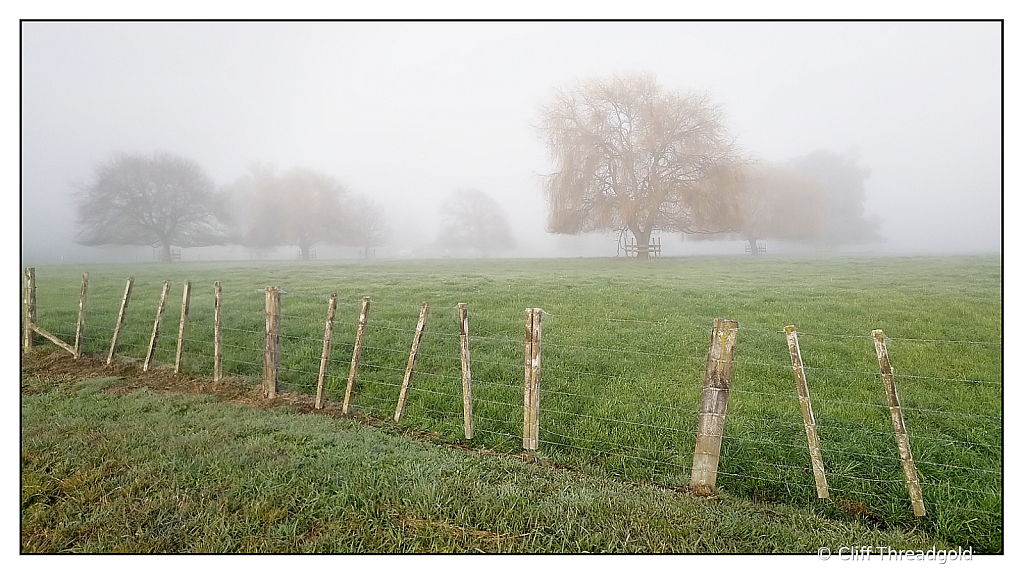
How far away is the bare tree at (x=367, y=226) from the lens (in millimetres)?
10898

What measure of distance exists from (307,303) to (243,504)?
643 cm

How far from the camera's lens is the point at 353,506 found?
9.72 ft

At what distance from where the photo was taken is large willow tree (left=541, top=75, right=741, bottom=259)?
8.22 metres

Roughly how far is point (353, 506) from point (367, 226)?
9078 millimetres

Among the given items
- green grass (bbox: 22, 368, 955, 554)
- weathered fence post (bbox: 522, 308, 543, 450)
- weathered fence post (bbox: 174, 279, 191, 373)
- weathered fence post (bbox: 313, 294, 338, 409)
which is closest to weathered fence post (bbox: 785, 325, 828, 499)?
green grass (bbox: 22, 368, 955, 554)

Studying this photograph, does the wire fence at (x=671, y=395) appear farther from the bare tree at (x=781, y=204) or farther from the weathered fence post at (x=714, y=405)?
the bare tree at (x=781, y=204)

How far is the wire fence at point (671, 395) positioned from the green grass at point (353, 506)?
15.9 inches

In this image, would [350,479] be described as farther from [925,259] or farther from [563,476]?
[925,259]

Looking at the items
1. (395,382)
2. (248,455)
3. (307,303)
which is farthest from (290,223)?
(248,455)

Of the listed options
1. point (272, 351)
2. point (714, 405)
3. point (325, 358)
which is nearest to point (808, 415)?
point (714, 405)

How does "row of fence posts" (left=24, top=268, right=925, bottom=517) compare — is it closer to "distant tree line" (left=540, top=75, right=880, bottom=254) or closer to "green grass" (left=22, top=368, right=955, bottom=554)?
"green grass" (left=22, top=368, right=955, bottom=554)

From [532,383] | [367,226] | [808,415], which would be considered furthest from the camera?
[367,226]

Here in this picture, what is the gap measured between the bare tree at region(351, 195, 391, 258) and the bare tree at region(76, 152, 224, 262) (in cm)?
357

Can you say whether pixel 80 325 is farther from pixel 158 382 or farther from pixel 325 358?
pixel 325 358
